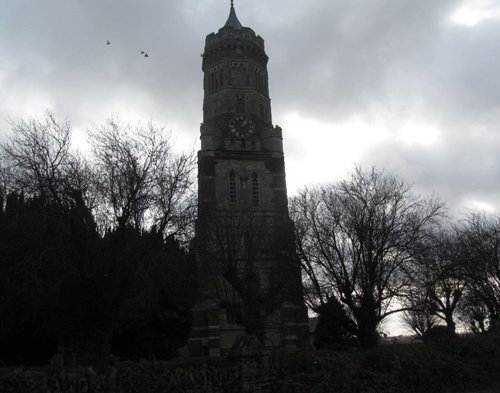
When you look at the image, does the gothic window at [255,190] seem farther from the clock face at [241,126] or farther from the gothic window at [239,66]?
the gothic window at [239,66]

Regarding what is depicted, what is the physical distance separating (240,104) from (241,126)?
8.93 ft

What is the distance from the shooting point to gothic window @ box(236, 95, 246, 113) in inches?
1805

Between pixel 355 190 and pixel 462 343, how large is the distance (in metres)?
9.64

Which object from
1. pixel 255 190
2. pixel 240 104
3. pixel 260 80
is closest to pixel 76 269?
pixel 255 190

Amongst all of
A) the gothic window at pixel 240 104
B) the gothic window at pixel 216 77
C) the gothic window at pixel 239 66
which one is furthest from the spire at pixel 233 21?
the gothic window at pixel 240 104

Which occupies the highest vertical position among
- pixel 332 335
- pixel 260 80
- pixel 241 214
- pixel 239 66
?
pixel 239 66

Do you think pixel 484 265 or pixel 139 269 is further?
pixel 484 265

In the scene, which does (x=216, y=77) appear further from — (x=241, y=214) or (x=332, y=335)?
(x=332, y=335)

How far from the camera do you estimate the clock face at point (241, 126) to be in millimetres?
44188

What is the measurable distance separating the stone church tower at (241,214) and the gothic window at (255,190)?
0.09 meters

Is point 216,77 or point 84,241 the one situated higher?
point 216,77

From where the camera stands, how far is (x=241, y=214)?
32906 mm

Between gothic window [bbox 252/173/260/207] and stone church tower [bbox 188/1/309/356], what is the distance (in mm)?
86

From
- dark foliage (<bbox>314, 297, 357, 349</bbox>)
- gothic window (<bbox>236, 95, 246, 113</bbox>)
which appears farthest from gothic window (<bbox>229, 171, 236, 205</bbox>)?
dark foliage (<bbox>314, 297, 357, 349</bbox>)
